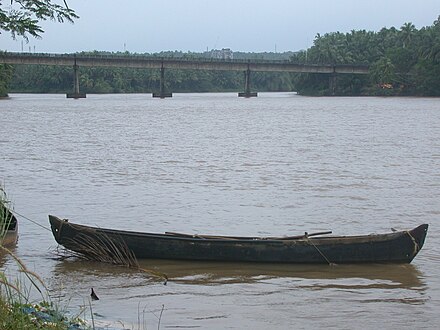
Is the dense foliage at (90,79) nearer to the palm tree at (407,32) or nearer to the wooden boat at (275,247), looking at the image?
the palm tree at (407,32)

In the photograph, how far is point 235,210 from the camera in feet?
74.9

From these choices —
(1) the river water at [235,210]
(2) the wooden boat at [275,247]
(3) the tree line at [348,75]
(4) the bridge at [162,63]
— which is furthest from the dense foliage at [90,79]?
(2) the wooden boat at [275,247]

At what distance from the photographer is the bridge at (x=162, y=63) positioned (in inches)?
4980

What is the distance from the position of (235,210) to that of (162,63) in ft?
385

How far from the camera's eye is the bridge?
126 m


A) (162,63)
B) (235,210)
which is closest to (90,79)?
(162,63)

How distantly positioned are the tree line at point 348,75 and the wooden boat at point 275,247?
9939cm

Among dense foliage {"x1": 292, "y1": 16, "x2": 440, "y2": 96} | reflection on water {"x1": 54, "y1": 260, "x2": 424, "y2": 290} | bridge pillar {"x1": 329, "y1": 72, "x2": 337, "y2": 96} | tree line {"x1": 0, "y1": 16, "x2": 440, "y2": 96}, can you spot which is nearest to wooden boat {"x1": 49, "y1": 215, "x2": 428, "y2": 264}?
reflection on water {"x1": 54, "y1": 260, "x2": 424, "y2": 290}

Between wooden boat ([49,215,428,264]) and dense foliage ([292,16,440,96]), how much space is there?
116731mm

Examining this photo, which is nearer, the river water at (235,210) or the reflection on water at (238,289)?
the reflection on water at (238,289)

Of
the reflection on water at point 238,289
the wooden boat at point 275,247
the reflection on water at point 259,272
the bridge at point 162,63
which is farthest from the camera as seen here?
the bridge at point 162,63

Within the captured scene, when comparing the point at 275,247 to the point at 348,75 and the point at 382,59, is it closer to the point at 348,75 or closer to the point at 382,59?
the point at 382,59

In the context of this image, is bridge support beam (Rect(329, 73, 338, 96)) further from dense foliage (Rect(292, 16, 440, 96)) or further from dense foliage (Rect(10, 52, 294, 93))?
dense foliage (Rect(10, 52, 294, 93))

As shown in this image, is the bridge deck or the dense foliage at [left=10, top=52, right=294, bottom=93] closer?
the bridge deck
